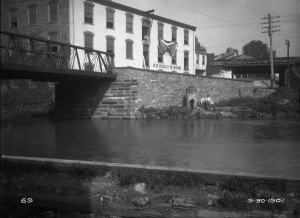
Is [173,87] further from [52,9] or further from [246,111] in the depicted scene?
[52,9]

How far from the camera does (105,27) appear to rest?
1554 cm

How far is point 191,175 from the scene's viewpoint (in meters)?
5.20

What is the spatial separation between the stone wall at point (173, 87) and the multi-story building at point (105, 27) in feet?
4.25

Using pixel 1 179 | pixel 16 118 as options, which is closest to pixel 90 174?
pixel 1 179

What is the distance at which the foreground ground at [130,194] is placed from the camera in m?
4.33

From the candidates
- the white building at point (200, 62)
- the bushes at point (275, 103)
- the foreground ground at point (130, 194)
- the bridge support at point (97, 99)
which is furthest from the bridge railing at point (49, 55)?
Answer: the white building at point (200, 62)

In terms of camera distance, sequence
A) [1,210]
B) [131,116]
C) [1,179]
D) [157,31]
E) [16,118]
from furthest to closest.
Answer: [131,116] → [157,31] → [1,179] → [1,210] → [16,118]

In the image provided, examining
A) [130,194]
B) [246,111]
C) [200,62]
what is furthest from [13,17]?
[200,62]

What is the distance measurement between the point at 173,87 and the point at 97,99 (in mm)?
6396

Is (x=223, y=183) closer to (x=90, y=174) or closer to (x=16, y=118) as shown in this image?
(x=90, y=174)

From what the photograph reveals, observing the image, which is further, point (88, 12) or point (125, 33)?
point (125, 33)

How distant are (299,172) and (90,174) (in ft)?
13.0

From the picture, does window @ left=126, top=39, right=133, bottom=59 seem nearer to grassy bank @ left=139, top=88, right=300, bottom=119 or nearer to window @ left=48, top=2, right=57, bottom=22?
grassy bank @ left=139, top=88, right=300, bottom=119

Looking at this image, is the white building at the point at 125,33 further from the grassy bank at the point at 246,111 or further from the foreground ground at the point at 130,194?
the foreground ground at the point at 130,194
